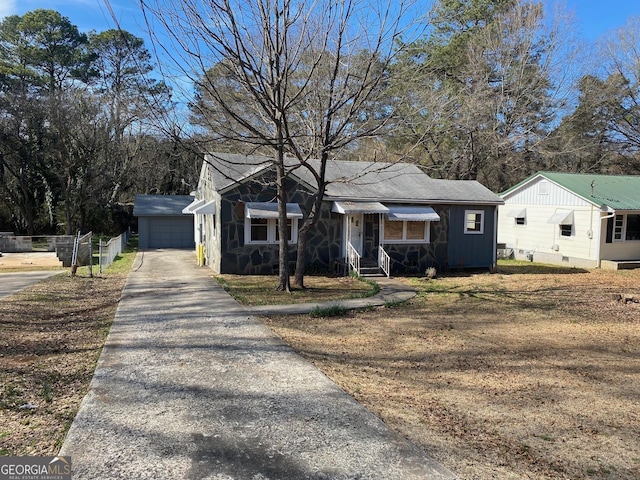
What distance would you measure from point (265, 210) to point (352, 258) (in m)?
3.23

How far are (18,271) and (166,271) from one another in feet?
18.6

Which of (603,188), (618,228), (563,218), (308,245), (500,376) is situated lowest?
(500,376)

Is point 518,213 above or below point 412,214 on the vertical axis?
above

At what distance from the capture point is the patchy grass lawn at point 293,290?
1110cm

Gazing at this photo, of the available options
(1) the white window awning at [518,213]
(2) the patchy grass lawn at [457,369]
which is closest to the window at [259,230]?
(2) the patchy grass lawn at [457,369]

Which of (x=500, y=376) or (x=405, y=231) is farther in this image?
(x=405, y=231)

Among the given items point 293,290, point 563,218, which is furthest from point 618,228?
point 293,290

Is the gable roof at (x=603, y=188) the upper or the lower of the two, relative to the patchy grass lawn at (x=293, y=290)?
upper

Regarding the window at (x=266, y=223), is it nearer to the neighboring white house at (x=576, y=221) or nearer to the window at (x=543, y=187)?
the neighboring white house at (x=576, y=221)

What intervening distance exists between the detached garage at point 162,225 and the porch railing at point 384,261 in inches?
571

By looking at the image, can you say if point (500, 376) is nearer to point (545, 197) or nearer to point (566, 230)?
point (566, 230)

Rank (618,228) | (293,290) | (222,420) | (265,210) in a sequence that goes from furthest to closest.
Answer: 1. (618,228)
2. (265,210)
3. (293,290)
4. (222,420)

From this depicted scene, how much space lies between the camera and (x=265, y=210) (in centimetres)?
1473

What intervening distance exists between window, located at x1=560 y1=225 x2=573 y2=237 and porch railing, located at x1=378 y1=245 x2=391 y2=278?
9.52m
